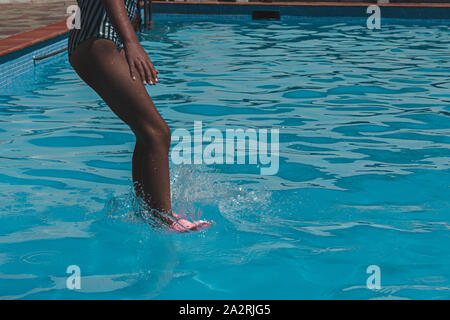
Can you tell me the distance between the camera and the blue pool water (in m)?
3.01

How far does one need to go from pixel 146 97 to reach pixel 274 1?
14594 mm

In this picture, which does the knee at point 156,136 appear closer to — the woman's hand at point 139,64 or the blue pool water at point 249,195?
the woman's hand at point 139,64

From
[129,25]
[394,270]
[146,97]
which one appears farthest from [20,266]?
[394,270]

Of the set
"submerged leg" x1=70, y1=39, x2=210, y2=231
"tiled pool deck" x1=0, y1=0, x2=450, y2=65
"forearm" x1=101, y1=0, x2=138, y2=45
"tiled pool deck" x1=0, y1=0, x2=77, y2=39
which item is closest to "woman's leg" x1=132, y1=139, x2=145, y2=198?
"submerged leg" x1=70, y1=39, x2=210, y2=231

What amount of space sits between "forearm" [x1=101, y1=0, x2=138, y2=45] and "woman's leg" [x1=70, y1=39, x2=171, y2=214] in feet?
0.38

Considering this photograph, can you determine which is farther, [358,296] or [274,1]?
[274,1]

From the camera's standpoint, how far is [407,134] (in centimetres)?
551

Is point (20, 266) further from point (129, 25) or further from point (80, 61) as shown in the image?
point (129, 25)

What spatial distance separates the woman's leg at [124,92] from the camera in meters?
2.95

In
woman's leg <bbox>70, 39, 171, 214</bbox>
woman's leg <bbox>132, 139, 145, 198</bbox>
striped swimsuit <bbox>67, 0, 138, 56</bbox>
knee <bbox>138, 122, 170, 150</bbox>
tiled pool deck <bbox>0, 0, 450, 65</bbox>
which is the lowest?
woman's leg <bbox>132, 139, 145, 198</bbox>

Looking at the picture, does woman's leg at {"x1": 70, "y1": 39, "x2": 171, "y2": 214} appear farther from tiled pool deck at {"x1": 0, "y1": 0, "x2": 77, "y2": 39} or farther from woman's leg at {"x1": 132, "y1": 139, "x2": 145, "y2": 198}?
tiled pool deck at {"x1": 0, "y1": 0, "x2": 77, "y2": 39}

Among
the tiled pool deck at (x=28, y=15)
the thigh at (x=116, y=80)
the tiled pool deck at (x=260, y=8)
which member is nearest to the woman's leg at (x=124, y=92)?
the thigh at (x=116, y=80)

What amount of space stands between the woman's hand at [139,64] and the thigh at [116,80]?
8cm

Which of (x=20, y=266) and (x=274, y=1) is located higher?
(x=274, y=1)
